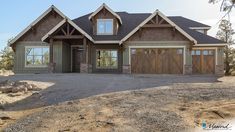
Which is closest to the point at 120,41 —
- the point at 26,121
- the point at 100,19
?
the point at 100,19

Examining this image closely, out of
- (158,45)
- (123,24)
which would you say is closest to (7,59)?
(123,24)

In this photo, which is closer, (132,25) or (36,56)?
(36,56)

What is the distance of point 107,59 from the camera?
81.8 ft

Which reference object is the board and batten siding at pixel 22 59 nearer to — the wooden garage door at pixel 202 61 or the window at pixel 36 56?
the window at pixel 36 56

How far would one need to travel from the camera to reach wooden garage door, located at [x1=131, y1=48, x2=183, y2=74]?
22.8 m

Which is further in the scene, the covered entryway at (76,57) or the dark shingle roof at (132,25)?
the covered entryway at (76,57)

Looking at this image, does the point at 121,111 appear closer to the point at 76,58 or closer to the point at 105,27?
the point at 105,27

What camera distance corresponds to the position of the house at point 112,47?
22.6 m

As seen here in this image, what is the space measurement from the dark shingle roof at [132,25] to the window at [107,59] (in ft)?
4.78

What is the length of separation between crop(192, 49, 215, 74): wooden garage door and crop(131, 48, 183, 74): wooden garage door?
71.7 inches

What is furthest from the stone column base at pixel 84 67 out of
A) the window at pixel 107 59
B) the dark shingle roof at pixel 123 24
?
the dark shingle roof at pixel 123 24

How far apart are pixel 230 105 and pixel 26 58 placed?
20654mm

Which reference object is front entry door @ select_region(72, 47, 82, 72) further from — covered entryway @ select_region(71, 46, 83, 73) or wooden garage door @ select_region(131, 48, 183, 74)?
wooden garage door @ select_region(131, 48, 183, 74)

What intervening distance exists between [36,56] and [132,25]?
32.1 feet
